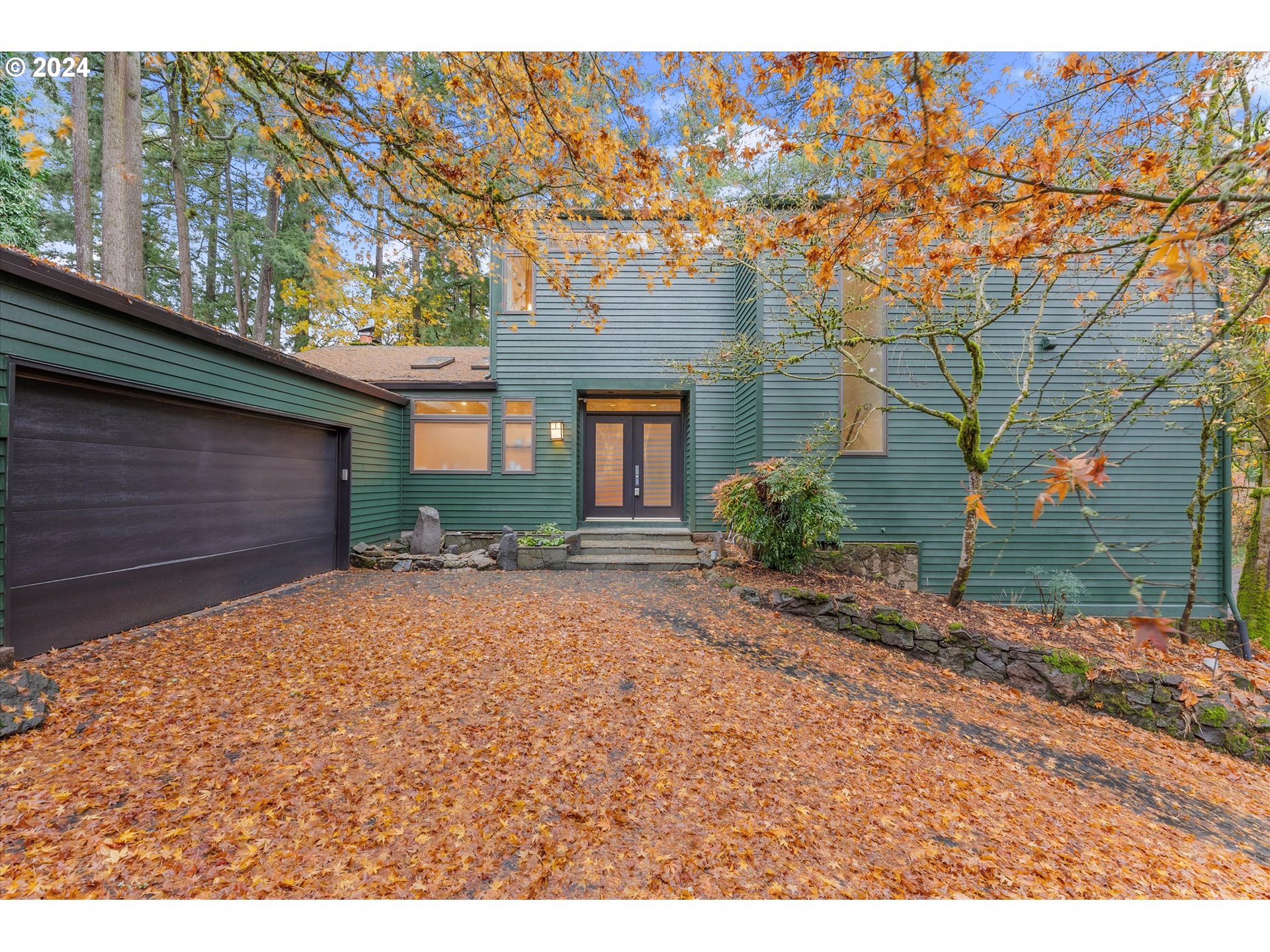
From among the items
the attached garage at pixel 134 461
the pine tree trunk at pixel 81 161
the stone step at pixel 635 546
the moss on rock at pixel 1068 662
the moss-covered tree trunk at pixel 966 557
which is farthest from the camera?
the pine tree trunk at pixel 81 161

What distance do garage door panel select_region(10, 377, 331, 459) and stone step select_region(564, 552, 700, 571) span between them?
12.8 feet

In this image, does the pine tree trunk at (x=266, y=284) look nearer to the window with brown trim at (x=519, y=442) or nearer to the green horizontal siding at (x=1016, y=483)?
the window with brown trim at (x=519, y=442)

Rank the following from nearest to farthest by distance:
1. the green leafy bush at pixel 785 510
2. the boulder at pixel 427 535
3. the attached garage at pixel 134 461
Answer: the attached garage at pixel 134 461
the green leafy bush at pixel 785 510
the boulder at pixel 427 535

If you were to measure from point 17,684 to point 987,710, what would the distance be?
20.1ft

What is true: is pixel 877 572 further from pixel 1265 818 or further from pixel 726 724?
pixel 726 724

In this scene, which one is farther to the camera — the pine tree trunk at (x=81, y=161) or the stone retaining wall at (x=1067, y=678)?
the pine tree trunk at (x=81, y=161)

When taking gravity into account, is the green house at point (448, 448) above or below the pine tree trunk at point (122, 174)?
below

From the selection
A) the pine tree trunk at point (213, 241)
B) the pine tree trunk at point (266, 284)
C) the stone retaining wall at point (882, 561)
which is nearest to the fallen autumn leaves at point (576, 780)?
the stone retaining wall at point (882, 561)

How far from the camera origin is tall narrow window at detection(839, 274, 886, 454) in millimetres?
6227

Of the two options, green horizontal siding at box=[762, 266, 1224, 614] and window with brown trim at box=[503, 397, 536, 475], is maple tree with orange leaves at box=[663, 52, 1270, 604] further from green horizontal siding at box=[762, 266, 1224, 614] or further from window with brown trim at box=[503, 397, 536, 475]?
window with brown trim at box=[503, 397, 536, 475]

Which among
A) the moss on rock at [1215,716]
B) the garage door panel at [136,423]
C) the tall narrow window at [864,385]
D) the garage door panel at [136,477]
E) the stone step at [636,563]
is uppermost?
the tall narrow window at [864,385]

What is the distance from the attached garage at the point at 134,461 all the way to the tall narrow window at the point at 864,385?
6959mm

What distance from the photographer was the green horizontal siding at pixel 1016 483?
6242 mm

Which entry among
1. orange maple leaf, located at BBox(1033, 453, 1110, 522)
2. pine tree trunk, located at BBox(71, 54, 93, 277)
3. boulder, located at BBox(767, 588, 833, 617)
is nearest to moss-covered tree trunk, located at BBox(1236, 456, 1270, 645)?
boulder, located at BBox(767, 588, 833, 617)
